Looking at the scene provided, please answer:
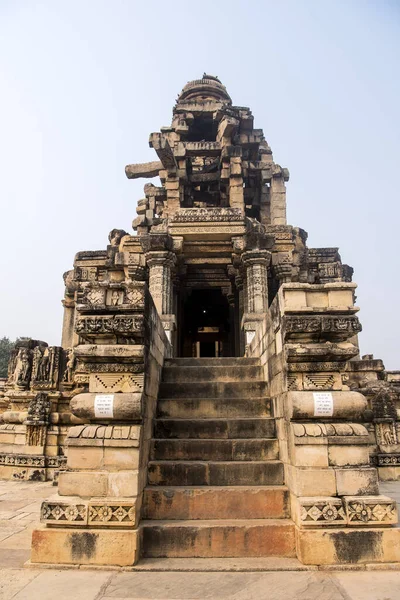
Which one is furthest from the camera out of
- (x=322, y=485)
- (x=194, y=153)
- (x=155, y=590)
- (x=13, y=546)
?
(x=194, y=153)

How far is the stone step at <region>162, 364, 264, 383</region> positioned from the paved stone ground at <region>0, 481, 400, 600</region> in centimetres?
280

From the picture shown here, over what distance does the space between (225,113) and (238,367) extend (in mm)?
10919

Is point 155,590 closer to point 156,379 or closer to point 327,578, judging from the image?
point 327,578

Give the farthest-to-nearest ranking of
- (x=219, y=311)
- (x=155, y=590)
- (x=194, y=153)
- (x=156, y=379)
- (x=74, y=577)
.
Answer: (x=219, y=311) < (x=194, y=153) < (x=156, y=379) < (x=74, y=577) < (x=155, y=590)

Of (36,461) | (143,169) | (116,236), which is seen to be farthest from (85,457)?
(143,169)

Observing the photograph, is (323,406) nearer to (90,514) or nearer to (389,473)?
(90,514)

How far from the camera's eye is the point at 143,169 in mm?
15117

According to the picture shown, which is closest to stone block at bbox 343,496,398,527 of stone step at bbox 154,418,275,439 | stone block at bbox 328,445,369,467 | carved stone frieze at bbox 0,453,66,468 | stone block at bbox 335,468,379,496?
stone block at bbox 335,468,379,496

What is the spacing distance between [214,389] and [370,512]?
253 centimetres

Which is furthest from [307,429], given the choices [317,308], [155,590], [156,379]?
[156,379]

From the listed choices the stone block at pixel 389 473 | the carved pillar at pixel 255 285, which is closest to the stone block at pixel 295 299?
the stone block at pixel 389 473

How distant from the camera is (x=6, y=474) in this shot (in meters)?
8.85

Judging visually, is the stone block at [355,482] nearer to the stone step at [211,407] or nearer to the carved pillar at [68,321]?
the stone step at [211,407]

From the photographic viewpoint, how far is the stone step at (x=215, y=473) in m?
4.33
